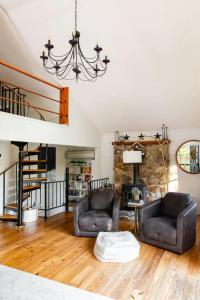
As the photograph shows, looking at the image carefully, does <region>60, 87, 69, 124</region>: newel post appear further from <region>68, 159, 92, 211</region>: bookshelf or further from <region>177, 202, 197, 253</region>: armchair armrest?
<region>177, 202, 197, 253</region>: armchair armrest

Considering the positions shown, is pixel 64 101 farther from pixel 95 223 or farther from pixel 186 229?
pixel 186 229

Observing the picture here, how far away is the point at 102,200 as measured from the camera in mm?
4660

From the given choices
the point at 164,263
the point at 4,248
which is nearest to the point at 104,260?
the point at 164,263

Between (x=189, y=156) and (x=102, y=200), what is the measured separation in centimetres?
271

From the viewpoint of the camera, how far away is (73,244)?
3.77m

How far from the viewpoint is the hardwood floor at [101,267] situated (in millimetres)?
2498

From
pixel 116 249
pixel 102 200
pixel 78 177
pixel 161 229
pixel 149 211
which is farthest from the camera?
pixel 78 177

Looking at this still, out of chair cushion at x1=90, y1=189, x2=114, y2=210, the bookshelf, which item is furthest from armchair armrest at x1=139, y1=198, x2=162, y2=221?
the bookshelf

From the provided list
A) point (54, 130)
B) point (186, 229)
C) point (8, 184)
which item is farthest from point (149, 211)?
point (8, 184)

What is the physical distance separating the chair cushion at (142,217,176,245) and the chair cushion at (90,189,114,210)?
989 millimetres

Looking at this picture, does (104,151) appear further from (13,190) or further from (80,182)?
(13,190)

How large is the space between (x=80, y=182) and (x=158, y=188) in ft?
7.99

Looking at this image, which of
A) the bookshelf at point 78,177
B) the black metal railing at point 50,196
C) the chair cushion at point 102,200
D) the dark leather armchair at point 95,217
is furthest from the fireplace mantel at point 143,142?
the dark leather armchair at point 95,217

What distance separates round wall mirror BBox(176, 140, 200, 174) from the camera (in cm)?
571
